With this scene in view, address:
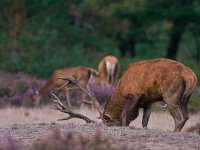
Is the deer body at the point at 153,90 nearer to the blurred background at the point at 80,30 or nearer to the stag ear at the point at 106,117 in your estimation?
the stag ear at the point at 106,117

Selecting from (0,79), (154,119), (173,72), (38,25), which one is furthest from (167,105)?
(38,25)

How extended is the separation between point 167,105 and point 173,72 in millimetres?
504

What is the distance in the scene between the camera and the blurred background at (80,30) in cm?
3312

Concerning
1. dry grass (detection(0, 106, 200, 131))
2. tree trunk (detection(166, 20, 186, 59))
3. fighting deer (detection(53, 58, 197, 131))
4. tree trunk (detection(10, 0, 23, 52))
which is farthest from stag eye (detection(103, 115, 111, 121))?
tree trunk (detection(166, 20, 186, 59))

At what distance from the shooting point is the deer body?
12156 millimetres

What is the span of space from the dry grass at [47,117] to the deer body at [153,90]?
157 inches

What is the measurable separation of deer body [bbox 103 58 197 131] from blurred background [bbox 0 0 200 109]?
38.9ft

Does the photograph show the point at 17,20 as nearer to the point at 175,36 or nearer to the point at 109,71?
the point at 109,71

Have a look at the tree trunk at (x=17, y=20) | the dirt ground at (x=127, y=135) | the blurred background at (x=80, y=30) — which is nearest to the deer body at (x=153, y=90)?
the dirt ground at (x=127, y=135)

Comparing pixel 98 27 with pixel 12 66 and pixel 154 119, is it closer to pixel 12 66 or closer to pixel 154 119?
pixel 12 66

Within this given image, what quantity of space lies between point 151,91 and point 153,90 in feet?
0.12

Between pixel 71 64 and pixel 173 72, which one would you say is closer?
pixel 173 72

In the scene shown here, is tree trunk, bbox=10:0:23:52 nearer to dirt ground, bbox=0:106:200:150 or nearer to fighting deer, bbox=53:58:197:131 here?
fighting deer, bbox=53:58:197:131

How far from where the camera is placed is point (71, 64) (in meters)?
33.2
